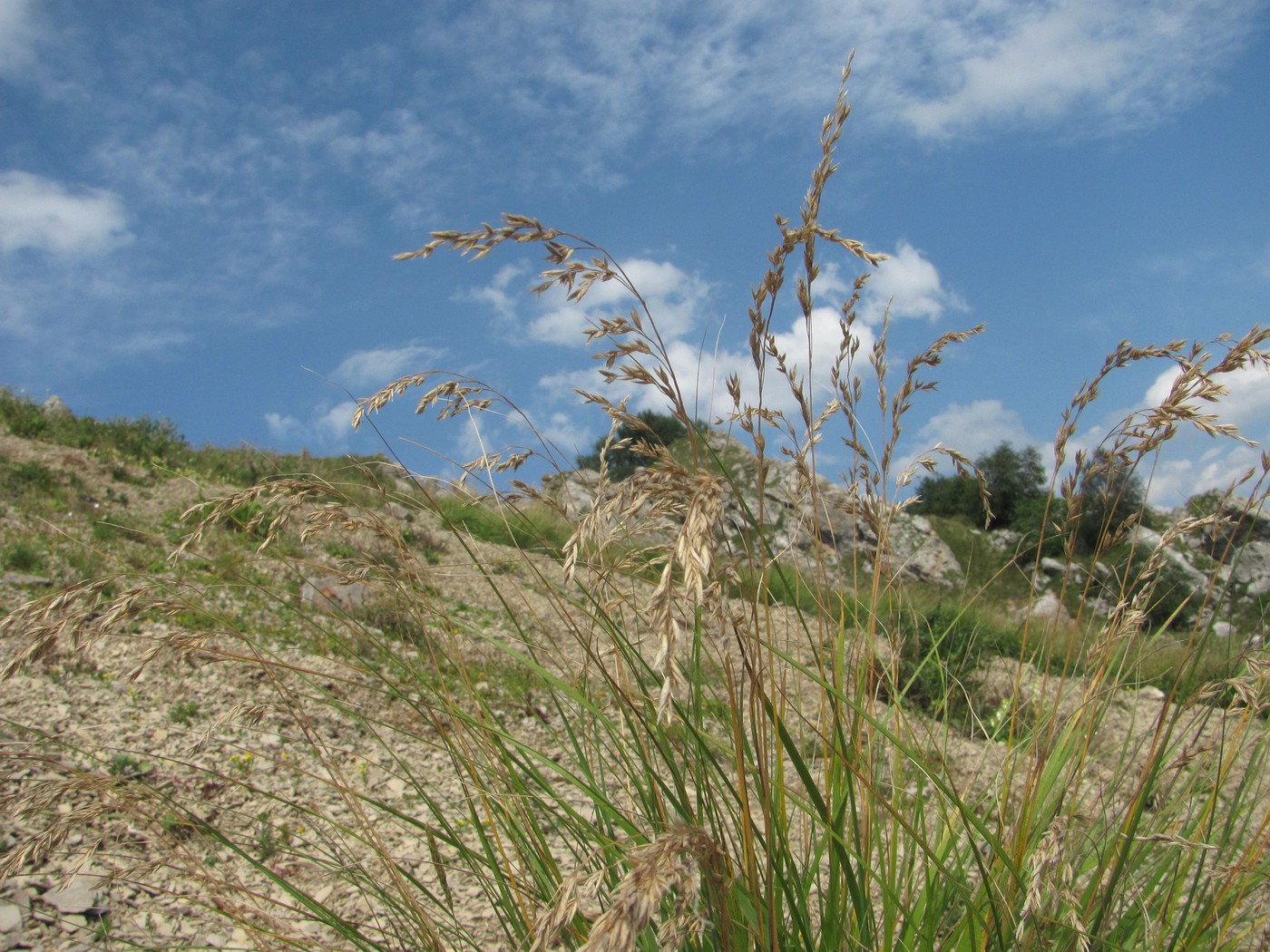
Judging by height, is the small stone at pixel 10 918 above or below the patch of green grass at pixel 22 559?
below

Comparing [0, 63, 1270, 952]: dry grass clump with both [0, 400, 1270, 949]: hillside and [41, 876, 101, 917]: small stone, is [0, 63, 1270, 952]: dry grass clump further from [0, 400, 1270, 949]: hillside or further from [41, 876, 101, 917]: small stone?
[41, 876, 101, 917]: small stone

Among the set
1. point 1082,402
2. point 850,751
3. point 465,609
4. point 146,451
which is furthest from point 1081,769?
point 146,451

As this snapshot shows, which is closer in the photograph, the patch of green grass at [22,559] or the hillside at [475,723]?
the hillside at [475,723]

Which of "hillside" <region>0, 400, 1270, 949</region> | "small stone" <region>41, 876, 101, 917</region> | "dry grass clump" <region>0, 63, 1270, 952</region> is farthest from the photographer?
"small stone" <region>41, 876, 101, 917</region>

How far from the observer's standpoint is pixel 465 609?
272 inches

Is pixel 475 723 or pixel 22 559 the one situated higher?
pixel 22 559

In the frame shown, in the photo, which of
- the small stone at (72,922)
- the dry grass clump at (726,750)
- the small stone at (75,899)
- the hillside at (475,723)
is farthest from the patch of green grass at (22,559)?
the dry grass clump at (726,750)

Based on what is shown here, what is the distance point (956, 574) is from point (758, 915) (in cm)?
2028

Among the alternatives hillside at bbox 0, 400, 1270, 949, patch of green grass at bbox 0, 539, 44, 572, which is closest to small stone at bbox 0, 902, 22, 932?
hillside at bbox 0, 400, 1270, 949

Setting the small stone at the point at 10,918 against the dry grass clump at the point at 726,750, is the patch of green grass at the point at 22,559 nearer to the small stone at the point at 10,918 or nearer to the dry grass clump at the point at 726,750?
the small stone at the point at 10,918

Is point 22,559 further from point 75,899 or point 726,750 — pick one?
point 726,750

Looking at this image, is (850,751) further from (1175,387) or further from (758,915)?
(1175,387)

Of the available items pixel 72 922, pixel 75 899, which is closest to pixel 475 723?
pixel 72 922

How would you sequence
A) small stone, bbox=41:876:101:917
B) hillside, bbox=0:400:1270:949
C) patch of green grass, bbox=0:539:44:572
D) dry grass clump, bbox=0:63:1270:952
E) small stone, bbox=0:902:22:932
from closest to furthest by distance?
dry grass clump, bbox=0:63:1270:952 → hillside, bbox=0:400:1270:949 → small stone, bbox=0:902:22:932 → small stone, bbox=41:876:101:917 → patch of green grass, bbox=0:539:44:572
